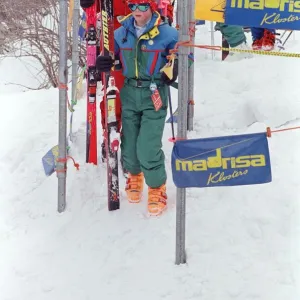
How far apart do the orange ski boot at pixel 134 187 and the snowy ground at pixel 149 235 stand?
0.26ft

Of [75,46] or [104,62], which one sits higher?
[75,46]

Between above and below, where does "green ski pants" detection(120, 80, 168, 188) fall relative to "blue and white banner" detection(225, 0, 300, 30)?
below

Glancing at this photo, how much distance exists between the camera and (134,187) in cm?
378

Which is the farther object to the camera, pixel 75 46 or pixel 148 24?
pixel 75 46

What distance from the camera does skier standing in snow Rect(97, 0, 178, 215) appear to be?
338cm

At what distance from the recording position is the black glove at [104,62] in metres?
3.37

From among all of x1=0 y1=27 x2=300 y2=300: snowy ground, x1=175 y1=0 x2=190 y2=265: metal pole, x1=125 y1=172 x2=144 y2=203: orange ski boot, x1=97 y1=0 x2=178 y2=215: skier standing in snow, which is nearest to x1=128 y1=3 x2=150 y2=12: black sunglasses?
x1=97 y1=0 x2=178 y2=215: skier standing in snow

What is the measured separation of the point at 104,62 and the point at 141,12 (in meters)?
0.43

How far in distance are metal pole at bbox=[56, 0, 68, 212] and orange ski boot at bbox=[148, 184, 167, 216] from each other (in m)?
0.71

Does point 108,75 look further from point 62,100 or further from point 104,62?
point 62,100

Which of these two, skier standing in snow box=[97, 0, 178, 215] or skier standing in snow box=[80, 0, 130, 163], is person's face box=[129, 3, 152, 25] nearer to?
skier standing in snow box=[97, 0, 178, 215]

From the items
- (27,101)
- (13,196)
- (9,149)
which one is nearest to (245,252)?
(13,196)

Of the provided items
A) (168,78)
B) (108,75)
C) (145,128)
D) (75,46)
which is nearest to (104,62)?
(108,75)

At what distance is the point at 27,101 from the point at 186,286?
13.4 ft
